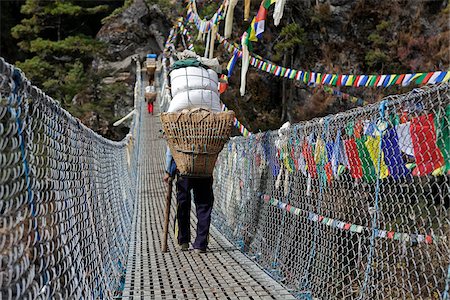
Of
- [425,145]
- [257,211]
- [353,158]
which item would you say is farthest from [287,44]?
[425,145]

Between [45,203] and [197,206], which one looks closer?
[45,203]

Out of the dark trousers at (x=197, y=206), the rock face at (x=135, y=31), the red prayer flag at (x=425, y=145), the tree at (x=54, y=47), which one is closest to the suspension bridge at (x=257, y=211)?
the red prayer flag at (x=425, y=145)

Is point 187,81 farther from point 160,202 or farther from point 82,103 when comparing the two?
point 82,103

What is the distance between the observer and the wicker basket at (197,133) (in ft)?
8.68

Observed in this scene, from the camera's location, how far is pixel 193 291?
219 centimetres

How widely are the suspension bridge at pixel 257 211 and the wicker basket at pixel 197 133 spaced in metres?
0.30

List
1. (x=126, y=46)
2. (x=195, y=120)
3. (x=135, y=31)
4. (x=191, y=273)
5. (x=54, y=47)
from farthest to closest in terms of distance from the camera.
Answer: (x=135, y=31), (x=126, y=46), (x=54, y=47), (x=195, y=120), (x=191, y=273)

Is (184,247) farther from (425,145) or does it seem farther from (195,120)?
(425,145)

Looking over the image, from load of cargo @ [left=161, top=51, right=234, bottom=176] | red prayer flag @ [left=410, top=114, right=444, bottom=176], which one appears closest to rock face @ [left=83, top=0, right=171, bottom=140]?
load of cargo @ [left=161, top=51, right=234, bottom=176]

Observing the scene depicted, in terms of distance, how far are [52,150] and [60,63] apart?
656 inches

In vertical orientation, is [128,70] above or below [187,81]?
above

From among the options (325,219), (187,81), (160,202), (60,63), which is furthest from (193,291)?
(60,63)

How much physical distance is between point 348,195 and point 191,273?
0.94m

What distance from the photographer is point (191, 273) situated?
2488mm
